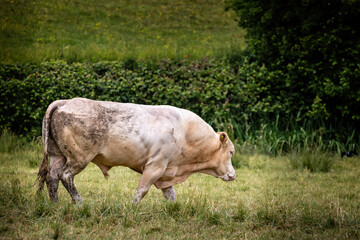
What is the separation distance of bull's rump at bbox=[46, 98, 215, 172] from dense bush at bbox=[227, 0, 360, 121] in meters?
5.31

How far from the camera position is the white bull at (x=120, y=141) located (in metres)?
5.05

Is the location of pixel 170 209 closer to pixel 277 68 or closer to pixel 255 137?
pixel 255 137

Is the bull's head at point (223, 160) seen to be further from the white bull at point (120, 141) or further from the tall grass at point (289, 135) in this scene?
the tall grass at point (289, 135)

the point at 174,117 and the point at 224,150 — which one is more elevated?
the point at 174,117

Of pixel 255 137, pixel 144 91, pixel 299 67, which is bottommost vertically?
pixel 255 137

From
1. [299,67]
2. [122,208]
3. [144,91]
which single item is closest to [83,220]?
[122,208]

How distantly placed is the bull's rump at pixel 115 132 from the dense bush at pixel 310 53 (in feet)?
17.4

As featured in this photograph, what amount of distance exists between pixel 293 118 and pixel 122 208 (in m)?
6.58

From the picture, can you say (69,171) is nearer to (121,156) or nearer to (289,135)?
(121,156)

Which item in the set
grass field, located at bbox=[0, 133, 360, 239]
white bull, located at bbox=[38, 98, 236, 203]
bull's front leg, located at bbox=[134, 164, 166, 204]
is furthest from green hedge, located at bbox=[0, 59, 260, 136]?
bull's front leg, located at bbox=[134, 164, 166, 204]

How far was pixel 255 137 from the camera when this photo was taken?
33.5ft

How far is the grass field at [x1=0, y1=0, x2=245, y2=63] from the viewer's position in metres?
11.6

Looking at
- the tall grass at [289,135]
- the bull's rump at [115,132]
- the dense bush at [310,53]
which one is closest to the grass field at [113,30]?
the dense bush at [310,53]

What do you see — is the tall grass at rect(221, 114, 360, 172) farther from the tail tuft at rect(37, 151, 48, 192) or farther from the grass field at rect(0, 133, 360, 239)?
the tail tuft at rect(37, 151, 48, 192)
